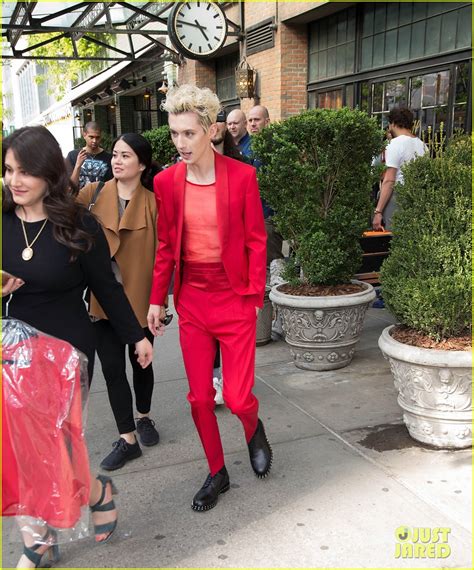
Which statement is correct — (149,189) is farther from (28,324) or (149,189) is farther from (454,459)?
(454,459)

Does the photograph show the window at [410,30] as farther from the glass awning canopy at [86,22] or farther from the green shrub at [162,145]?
the glass awning canopy at [86,22]

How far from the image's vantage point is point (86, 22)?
15414mm

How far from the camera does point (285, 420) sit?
381cm

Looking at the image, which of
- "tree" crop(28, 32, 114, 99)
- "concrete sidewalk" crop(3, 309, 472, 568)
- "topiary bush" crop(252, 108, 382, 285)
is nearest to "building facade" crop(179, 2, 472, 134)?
"topiary bush" crop(252, 108, 382, 285)

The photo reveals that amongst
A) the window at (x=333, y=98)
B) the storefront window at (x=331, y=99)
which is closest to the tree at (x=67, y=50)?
the window at (x=333, y=98)

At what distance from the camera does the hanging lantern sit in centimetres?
1071

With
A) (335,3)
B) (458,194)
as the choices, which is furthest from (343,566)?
(335,3)

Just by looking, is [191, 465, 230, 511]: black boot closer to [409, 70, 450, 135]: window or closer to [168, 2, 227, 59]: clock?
[409, 70, 450, 135]: window

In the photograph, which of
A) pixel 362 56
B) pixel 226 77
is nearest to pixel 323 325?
pixel 362 56

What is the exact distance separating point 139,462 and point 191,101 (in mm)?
1995

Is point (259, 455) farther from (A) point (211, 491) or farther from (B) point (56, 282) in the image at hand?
(B) point (56, 282)

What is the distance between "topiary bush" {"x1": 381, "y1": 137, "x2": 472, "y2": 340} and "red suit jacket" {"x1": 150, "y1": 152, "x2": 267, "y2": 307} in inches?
36.9

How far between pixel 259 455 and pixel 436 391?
1.00m

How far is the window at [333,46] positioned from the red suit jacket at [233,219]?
6.97m
